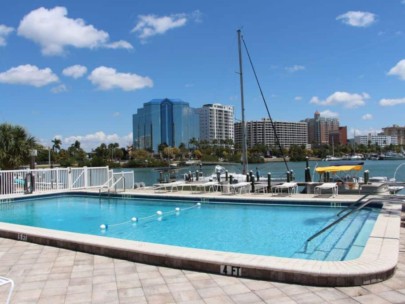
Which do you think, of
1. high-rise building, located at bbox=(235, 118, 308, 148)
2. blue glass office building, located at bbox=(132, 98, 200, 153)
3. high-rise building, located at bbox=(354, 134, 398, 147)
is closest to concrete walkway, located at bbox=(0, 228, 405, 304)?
high-rise building, located at bbox=(235, 118, 308, 148)

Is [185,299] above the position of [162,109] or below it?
below

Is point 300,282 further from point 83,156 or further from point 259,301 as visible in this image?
point 83,156

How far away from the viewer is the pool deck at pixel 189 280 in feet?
13.9

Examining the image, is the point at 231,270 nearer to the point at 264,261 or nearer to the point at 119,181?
the point at 264,261

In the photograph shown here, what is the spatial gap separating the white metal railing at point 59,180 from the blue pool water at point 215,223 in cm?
181

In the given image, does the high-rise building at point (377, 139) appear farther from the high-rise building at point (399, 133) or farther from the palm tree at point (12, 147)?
the palm tree at point (12, 147)

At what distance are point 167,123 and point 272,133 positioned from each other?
3904 centimetres

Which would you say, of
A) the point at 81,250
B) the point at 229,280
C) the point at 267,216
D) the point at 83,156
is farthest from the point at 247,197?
the point at 83,156

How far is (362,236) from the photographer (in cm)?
835

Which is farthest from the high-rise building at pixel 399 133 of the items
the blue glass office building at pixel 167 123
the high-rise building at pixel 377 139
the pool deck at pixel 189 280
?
the pool deck at pixel 189 280

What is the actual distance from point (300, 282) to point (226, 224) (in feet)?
21.3

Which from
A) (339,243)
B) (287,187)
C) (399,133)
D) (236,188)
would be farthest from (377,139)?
(339,243)

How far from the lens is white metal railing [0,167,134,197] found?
17703mm

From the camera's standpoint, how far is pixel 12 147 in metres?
21.5
